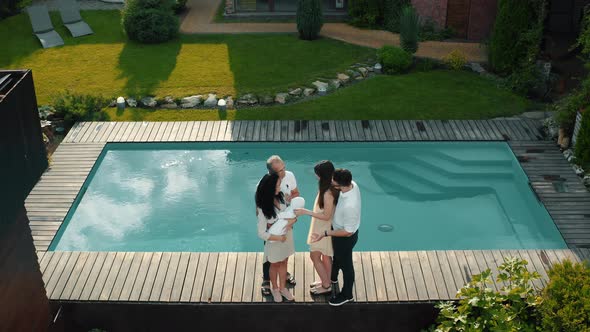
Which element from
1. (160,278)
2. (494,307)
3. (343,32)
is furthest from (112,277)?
(343,32)

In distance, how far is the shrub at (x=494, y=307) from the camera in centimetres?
794

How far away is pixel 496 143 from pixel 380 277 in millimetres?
5239

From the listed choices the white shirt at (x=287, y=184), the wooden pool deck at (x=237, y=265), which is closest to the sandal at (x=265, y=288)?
the wooden pool deck at (x=237, y=265)

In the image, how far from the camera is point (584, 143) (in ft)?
39.4

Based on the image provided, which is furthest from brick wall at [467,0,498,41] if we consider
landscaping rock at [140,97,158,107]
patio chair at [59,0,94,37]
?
patio chair at [59,0,94,37]

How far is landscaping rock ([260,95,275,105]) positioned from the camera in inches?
595

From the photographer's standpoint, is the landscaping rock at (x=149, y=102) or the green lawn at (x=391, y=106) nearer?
the green lawn at (x=391, y=106)

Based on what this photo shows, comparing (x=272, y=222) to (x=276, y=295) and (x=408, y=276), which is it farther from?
(x=408, y=276)

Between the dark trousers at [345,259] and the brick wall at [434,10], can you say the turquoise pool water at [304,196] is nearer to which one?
the dark trousers at [345,259]

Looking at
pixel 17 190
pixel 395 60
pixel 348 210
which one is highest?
pixel 17 190

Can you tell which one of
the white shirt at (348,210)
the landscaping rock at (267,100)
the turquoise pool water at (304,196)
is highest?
the white shirt at (348,210)

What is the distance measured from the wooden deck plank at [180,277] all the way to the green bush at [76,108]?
5737mm

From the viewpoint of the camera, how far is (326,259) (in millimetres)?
8711

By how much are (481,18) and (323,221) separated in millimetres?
12009
